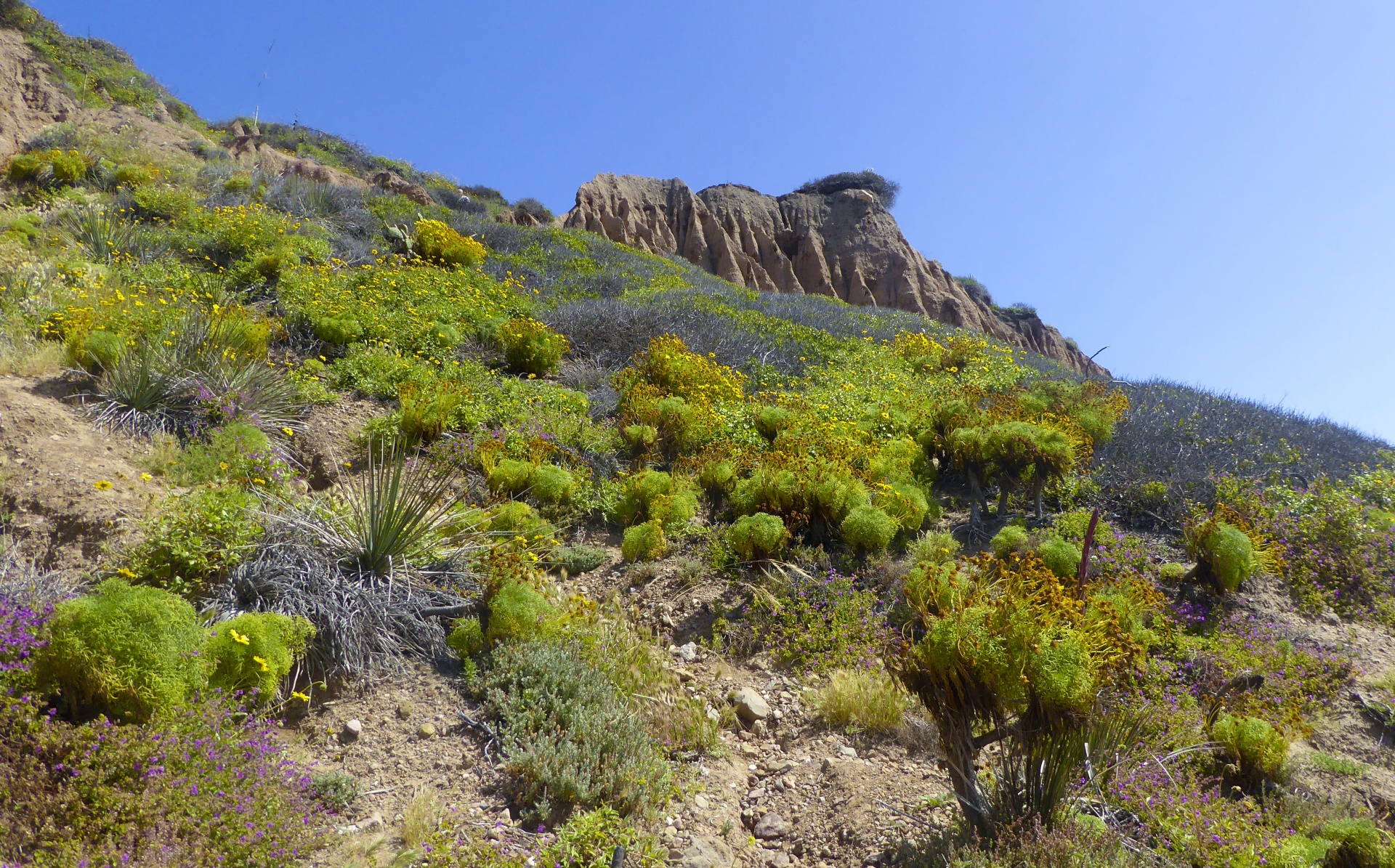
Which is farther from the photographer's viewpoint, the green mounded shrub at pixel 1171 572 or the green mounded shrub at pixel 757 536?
the green mounded shrub at pixel 757 536

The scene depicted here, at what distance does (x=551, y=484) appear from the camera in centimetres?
625

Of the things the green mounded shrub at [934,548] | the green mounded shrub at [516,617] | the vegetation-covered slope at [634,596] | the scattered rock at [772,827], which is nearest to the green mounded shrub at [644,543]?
Answer: the vegetation-covered slope at [634,596]

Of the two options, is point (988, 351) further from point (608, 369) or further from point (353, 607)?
point (353, 607)

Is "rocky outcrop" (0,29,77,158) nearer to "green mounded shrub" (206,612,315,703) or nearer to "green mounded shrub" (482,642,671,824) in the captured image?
"green mounded shrub" (206,612,315,703)

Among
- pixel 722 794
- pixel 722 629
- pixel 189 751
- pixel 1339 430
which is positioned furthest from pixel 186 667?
pixel 1339 430

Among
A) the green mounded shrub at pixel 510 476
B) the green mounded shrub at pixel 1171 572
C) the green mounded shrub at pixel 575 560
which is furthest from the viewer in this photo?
the green mounded shrub at pixel 510 476

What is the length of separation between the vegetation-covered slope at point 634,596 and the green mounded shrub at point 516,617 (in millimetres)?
25

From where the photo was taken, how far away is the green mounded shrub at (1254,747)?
3.71 metres

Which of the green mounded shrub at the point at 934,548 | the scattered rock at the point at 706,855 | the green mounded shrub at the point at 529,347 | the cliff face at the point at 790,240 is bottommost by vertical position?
the scattered rock at the point at 706,855

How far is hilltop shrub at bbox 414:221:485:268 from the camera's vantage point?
40.5 ft

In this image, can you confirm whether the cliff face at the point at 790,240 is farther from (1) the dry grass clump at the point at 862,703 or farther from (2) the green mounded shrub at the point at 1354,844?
(2) the green mounded shrub at the point at 1354,844

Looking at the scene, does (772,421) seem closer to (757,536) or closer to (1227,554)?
(757,536)

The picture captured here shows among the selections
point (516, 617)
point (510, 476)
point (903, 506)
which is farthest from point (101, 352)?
point (903, 506)

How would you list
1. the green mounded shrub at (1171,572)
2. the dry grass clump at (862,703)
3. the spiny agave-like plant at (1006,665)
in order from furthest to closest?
1. the green mounded shrub at (1171,572)
2. the dry grass clump at (862,703)
3. the spiny agave-like plant at (1006,665)
